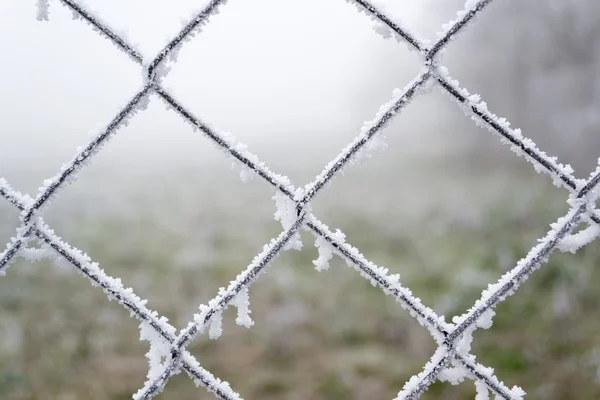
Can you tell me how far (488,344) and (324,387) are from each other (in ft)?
1.38

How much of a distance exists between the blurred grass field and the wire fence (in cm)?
73

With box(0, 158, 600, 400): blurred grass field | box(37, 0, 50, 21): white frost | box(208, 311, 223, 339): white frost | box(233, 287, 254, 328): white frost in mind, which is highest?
box(0, 158, 600, 400): blurred grass field

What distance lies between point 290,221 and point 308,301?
1095mm

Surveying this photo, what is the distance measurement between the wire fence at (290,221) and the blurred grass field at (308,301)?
0.73 m

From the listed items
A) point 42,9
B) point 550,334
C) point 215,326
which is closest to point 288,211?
point 215,326

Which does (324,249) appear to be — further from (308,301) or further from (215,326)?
(308,301)

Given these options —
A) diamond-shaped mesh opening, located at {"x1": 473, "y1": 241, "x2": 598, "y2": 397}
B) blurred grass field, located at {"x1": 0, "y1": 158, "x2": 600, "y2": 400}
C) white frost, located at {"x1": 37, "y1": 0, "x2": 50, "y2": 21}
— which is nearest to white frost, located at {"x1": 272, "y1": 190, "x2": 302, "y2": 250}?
white frost, located at {"x1": 37, "y1": 0, "x2": 50, "y2": 21}

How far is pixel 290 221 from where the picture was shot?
473 millimetres

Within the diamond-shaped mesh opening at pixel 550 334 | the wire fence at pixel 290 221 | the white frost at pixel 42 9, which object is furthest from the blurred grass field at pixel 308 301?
the white frost at pixel 42 9

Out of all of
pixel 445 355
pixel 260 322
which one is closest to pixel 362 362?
pixel 260 322

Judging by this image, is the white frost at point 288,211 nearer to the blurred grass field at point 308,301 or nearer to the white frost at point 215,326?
the white frost at point 215,326

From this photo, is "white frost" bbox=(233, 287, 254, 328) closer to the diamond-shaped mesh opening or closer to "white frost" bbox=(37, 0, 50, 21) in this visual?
"white frost" bbox=(37, 0, 50, 21)

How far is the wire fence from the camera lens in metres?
0.44

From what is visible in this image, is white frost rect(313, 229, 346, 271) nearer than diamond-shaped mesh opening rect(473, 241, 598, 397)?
Yes
